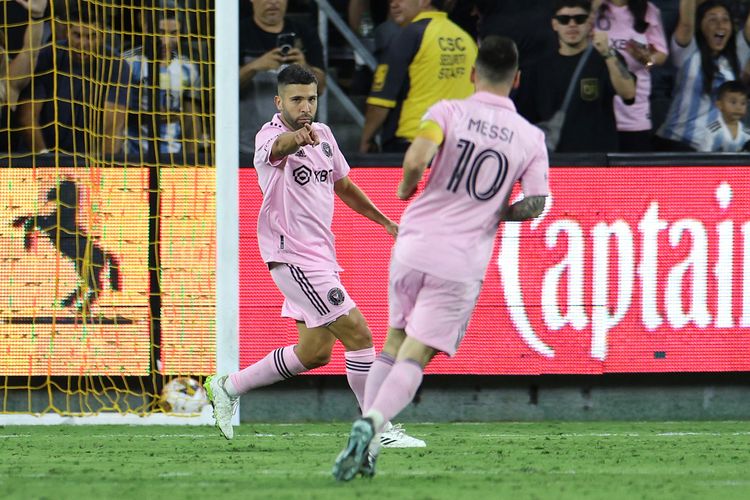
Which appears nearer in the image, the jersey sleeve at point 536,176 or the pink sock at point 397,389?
the pink sock at point 397,389

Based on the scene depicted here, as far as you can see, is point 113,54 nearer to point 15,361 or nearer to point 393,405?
point 15,361

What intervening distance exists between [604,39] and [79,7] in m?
3.62

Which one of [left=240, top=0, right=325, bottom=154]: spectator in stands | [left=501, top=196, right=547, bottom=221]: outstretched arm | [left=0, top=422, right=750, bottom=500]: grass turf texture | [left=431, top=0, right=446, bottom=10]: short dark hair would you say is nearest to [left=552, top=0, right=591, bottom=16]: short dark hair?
[left=431, top=0, right=446, bottom=10]: short dark hair

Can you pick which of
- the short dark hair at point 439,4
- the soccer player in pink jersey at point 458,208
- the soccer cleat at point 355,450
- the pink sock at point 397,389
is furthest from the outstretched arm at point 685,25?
the soccer cleat at point 355,450

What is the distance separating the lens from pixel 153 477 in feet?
19.1

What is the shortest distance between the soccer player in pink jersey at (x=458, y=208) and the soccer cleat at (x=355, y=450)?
0.17 metres

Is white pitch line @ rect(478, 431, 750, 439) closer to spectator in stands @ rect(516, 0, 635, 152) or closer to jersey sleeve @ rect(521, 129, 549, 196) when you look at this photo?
spectator in stands @ rect(516, 0, 635, 152)

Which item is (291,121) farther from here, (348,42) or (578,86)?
(348,42)

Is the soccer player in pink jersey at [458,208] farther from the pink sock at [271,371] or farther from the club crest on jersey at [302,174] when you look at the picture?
the pink sock at [271,371]

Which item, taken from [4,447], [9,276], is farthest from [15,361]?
[4,447]

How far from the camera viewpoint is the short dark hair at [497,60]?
552 centimetres

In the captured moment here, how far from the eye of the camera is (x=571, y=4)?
9.93m

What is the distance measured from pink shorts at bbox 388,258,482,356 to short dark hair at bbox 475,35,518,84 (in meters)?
0.82

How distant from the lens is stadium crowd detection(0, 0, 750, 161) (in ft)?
30.6
